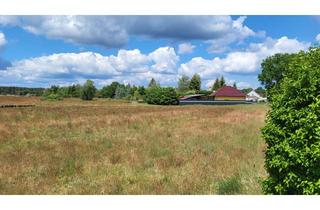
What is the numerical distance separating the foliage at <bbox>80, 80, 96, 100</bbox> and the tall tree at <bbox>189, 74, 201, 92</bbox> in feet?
97.8

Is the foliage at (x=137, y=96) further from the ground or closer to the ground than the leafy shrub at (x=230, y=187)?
closer to the ground

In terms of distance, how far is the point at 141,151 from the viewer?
12453 mm

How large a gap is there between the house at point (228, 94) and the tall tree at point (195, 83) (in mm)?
9479

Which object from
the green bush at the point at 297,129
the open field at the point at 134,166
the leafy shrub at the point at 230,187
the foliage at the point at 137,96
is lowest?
the foliage at the point at 137,96

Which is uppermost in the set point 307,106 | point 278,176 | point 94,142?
point 307,106

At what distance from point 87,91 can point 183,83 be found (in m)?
30.1

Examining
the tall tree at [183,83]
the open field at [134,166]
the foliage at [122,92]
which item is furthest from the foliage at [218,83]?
the open field at [134,166]

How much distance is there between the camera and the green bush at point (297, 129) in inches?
188

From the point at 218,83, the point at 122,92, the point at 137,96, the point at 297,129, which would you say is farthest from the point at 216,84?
the point at 297,129

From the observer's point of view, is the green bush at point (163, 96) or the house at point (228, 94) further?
the house at point (228, 94)

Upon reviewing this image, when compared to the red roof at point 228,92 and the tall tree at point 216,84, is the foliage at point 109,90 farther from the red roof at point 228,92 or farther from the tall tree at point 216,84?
the tall tree at point 216,84
